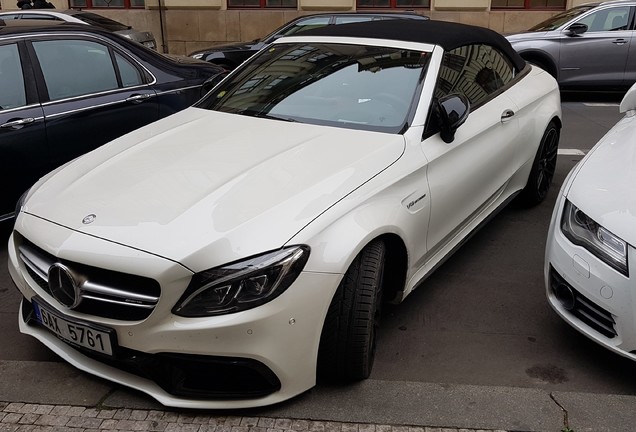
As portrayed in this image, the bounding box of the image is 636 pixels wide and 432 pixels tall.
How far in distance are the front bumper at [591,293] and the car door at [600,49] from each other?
24.8 feet

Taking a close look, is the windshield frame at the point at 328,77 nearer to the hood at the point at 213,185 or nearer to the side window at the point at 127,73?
the hood at the point at 213,185

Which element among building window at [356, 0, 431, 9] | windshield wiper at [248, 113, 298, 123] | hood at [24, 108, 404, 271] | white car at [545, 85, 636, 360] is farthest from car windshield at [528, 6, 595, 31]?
hood at [24, 108, 404, 271]

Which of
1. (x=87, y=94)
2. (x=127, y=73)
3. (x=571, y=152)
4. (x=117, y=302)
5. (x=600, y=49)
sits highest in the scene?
(x=127, y=73)

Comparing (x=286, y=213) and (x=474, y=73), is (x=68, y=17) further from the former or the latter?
(x=286, y=213)

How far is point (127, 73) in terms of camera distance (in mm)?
5082

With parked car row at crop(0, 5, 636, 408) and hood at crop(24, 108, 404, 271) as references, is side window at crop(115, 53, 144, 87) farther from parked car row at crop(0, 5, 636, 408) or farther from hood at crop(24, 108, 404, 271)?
hood at crop(24, 108, 404, 271)

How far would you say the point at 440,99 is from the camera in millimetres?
3541

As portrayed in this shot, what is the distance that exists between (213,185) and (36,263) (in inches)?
33.7

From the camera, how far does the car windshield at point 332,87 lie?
356 centimetres

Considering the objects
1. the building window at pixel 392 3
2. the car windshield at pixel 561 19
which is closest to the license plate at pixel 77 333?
the car windshield at pixel 561 19

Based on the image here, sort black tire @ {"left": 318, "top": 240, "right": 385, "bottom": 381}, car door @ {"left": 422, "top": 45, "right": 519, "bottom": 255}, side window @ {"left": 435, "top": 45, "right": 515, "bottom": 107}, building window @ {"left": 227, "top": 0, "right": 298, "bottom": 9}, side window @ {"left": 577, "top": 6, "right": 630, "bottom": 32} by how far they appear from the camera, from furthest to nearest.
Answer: building window @ {"left": 227, "top": 0, "right": 298, "bottom": 9} < side window @ {"left": 577, "top": 6, "right": 630, "bottom": 32} < side window @ {"left": 435, "top": 45, "right": 515, "bottom": 107} < car door @ {"left": 422, "top": 45, "right": 519, "bottom": 255} < black tire @ {"left": 318, "top": 240, "right": 385, "bottom": 381}

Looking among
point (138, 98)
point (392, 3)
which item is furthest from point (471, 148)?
point (392, 3)

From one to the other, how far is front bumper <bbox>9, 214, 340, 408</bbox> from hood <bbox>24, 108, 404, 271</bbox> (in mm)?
88

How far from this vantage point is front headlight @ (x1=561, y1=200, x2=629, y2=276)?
9.12 feet
